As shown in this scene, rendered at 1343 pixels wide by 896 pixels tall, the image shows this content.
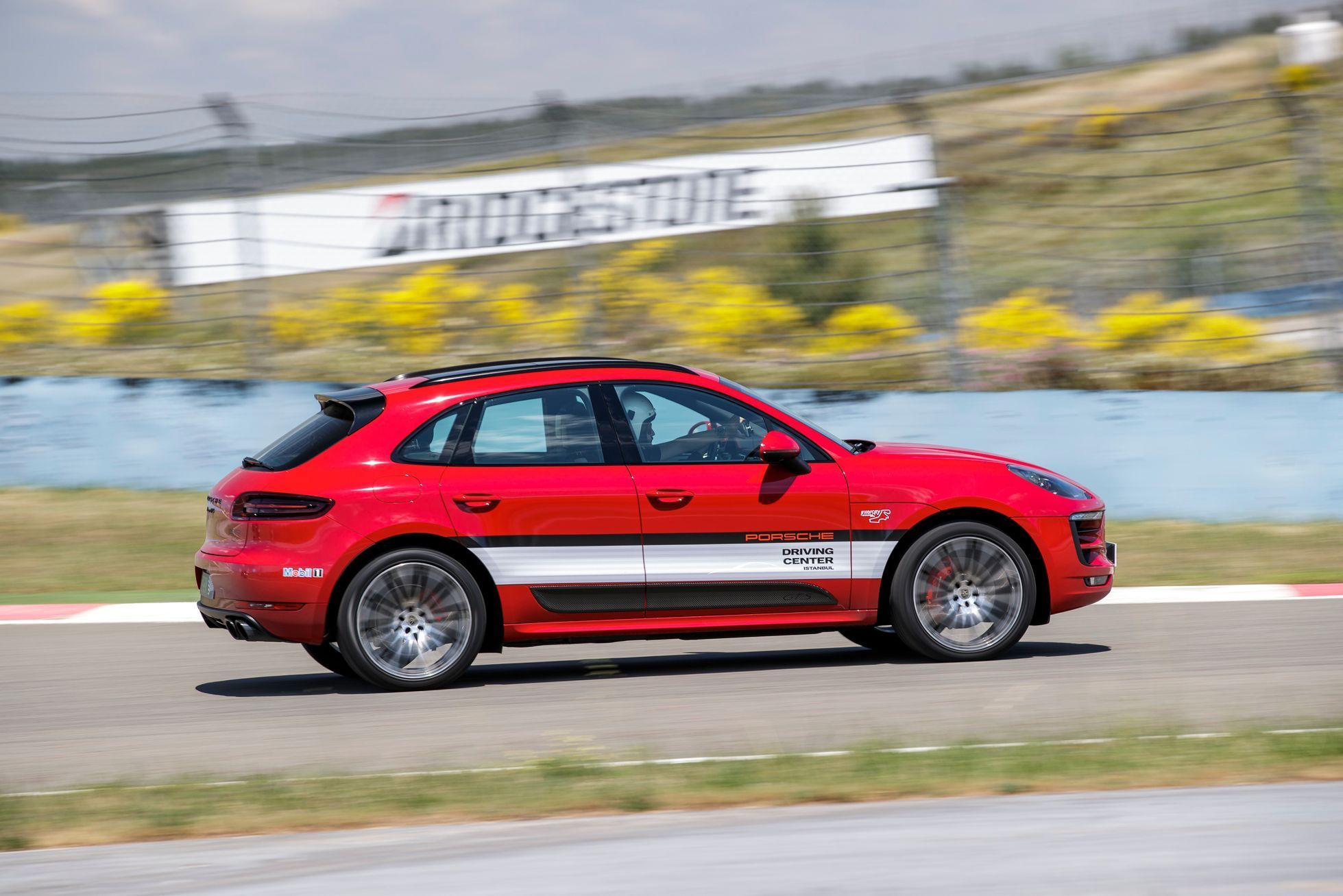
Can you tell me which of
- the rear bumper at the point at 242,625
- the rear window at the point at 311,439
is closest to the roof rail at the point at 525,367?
the rear window at the point at 311,439

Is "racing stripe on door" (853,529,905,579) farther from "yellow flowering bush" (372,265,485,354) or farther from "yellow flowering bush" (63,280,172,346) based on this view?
"yellow flowering bush" (63,280,172,346)

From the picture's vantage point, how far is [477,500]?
717 centimetres

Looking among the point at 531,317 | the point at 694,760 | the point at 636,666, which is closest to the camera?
the point at 694,760

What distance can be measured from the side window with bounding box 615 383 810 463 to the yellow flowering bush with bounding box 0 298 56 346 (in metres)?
9.43

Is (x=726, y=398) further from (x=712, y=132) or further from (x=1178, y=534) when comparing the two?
(x=712, y=132)

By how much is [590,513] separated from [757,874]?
351 cm

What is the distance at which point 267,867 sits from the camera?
13.5 ft

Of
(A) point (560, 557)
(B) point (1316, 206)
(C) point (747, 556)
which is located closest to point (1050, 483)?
(C) point (747, 556)

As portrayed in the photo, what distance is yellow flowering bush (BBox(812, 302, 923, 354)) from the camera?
47.7ft

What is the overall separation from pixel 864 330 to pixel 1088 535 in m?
7.07

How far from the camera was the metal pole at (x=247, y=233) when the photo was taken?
537 inches

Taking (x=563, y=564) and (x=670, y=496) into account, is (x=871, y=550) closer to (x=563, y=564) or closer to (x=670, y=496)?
(x=670, y=496)

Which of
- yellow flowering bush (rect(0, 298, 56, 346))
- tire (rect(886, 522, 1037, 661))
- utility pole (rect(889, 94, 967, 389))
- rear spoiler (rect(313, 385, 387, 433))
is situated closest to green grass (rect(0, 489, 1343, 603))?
yellow flowering bush (rect(0, 298, 56, 346))

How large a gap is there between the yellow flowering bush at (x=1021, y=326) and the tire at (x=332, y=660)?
25.0 ft
